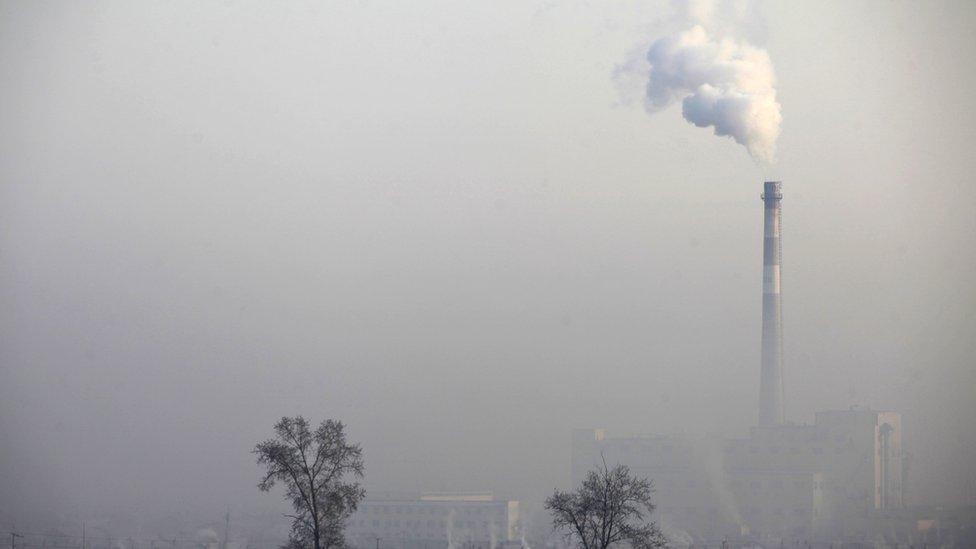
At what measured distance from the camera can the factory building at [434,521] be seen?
8594 centimetres

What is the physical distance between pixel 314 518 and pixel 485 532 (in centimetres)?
5982

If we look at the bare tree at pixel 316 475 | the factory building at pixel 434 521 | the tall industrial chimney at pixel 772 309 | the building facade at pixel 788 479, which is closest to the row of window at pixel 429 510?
the factory building at pixel 434 521

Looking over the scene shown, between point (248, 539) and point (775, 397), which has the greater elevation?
point (775, 397)

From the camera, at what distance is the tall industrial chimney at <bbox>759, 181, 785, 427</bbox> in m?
87.4

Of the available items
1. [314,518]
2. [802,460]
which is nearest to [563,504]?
[314,518]

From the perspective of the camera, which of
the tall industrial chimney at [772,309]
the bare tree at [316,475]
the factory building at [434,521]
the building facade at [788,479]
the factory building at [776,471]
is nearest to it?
the bare tree at [316,475]

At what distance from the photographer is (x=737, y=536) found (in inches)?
3460

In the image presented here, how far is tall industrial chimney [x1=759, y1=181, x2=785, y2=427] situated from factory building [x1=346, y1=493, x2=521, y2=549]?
18773 millimetres

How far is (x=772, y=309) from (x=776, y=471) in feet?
38.6

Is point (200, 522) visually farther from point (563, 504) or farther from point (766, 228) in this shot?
point (563, 504)

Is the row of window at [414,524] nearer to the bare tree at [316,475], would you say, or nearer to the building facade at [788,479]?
the building facade at [788,479]

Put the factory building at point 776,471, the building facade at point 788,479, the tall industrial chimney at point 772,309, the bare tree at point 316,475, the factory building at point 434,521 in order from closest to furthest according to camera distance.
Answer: the bare tree at point 316,475, the factory building at point 434,521, the tall industrial chimney at point 772,309, the factory building at point 776,471, the building facade at point 788,479

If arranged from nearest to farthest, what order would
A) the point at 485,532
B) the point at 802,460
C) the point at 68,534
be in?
the point at 68,534
the point at 485,532
the point at 802,460

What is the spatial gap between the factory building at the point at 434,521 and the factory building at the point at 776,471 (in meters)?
10.8
